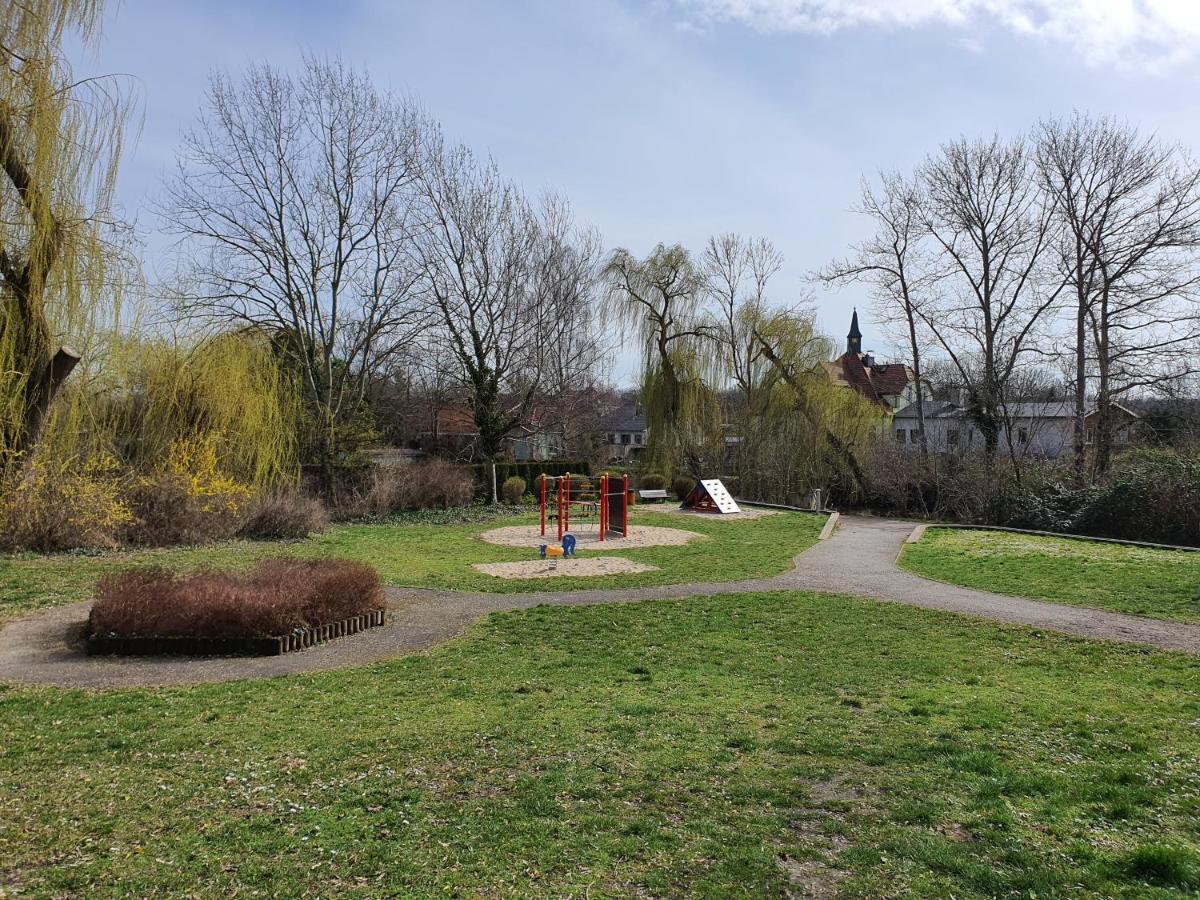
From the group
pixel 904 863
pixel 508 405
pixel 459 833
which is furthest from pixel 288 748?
pixel 508 405

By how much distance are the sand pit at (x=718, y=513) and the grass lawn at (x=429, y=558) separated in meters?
1.68

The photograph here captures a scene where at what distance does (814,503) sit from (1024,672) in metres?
19.5

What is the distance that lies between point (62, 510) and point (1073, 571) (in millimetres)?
17558

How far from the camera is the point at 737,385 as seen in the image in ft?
107

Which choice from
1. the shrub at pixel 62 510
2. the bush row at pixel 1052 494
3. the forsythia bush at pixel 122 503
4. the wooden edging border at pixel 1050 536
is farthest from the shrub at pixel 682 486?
the shrub at pixel 62 510

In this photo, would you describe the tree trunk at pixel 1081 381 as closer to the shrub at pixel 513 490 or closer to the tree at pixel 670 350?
the tree at pixel 670 350

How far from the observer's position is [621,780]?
15.4 feet

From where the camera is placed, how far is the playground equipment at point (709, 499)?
25.3 meters

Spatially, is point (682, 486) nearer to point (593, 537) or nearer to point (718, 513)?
point (718, 513)

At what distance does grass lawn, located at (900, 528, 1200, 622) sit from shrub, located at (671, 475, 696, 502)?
1137 centimetres

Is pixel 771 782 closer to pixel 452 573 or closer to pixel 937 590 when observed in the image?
pixel 937 590

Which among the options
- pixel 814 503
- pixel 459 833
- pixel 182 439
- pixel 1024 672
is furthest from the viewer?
pixel 814 503

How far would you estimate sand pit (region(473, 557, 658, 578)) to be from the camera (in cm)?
1352

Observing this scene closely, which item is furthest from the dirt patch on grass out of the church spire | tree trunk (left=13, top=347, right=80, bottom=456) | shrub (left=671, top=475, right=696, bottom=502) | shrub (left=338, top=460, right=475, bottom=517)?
the church spire
